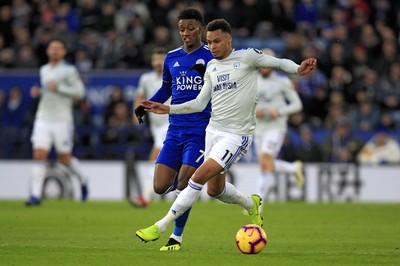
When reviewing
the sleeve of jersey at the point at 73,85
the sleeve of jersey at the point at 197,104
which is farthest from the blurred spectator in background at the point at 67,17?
the sleeve of jersey at the point at 197,104

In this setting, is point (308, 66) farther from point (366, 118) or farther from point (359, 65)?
point (359, 65)

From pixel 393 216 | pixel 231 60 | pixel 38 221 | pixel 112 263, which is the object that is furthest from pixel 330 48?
pixel 112 263

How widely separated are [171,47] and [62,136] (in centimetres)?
726

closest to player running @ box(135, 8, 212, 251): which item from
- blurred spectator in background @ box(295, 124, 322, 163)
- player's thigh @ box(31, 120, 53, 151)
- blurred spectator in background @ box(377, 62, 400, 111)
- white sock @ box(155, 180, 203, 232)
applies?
white sock @ box(155, 180, 203, 232)

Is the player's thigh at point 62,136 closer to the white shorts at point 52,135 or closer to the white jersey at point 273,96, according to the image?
the white shorts at point 52,135

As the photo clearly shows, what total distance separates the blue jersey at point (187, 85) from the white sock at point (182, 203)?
95cm

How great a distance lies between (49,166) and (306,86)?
7.00 m

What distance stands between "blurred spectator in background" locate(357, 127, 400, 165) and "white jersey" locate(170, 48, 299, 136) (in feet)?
41.2

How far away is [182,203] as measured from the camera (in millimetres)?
10836

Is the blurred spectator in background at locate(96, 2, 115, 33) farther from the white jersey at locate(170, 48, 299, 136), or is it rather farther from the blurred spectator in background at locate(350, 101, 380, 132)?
the white jersey at locate(170, 48, 299, 136)

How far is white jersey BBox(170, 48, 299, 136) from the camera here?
11234mm

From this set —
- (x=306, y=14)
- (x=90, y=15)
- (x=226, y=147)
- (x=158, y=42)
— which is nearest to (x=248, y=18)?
(x=306, y=14)

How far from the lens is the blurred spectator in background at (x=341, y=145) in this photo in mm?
23516

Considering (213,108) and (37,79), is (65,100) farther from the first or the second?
(213,108)
